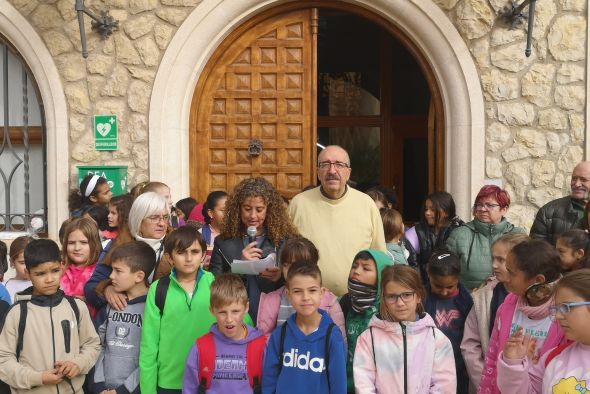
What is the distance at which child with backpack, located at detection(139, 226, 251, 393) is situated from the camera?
10.8 ft

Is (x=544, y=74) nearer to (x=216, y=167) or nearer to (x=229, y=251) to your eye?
(x=216, y=167)

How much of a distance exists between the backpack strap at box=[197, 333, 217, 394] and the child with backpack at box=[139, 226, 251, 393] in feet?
0.66

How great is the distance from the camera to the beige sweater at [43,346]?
10.5 feet

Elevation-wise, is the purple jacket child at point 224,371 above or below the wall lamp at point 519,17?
below

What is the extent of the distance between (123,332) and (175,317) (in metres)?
0.29

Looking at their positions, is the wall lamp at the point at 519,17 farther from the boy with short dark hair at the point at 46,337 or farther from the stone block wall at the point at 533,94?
the boy with short dark hair at the point at 46,337

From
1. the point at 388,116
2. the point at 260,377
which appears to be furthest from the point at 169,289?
the point at 388,116

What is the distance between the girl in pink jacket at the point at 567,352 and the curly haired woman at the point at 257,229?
50.8 inches

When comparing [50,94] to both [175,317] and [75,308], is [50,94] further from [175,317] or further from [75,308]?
[175,317]

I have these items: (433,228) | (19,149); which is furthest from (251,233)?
(19,149)

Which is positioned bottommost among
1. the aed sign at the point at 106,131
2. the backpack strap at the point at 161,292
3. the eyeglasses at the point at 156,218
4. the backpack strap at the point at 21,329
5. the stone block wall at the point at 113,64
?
the backpack strap at the point at 21,329

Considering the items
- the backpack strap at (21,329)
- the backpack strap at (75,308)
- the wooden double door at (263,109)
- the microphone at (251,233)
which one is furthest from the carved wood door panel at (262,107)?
the backpack strap at (21,329)

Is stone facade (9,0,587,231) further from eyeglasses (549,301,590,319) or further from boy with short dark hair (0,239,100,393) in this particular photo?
boy with short dark hair (0,239,100,393)

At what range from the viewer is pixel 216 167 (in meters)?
6.84
